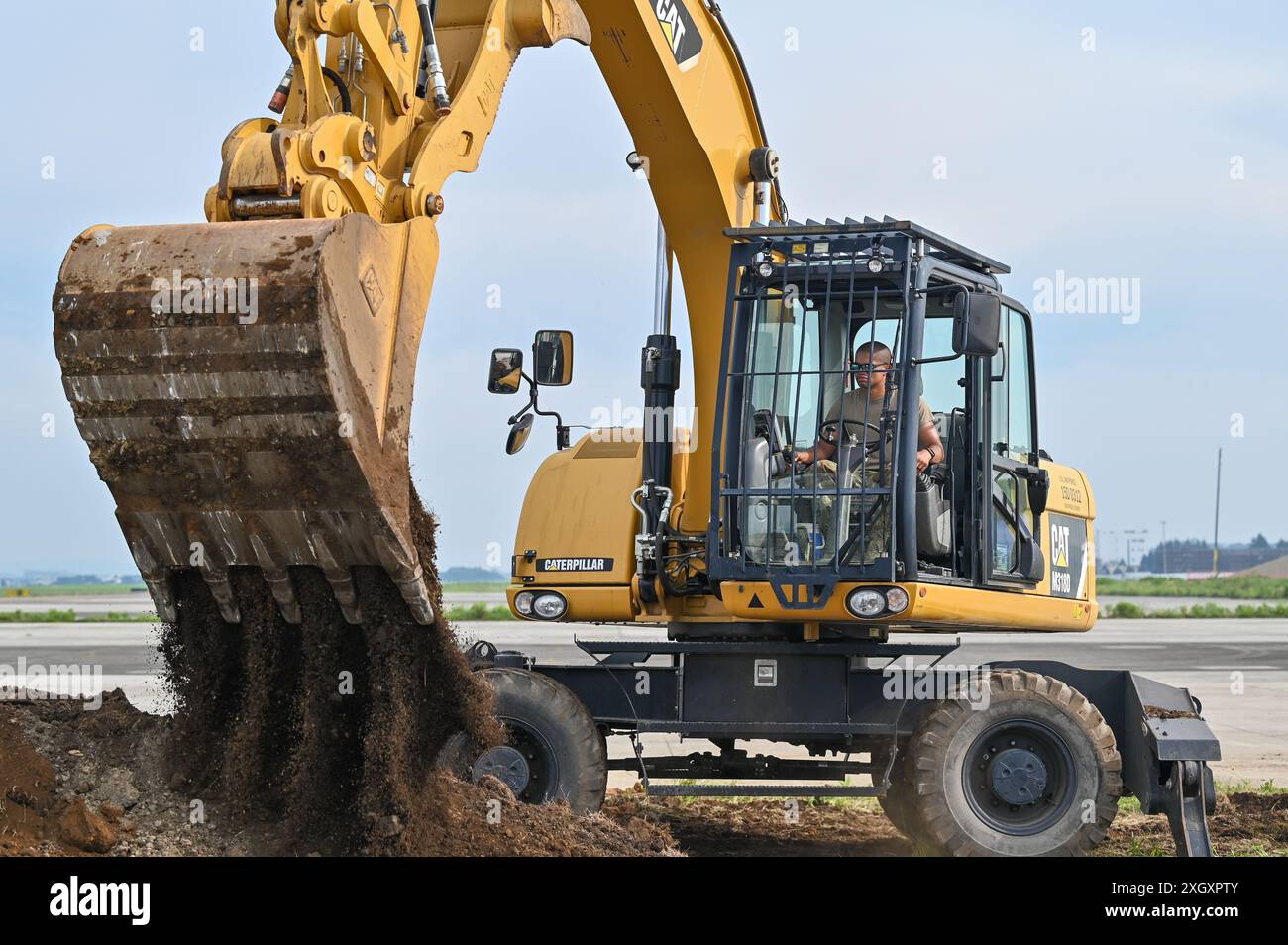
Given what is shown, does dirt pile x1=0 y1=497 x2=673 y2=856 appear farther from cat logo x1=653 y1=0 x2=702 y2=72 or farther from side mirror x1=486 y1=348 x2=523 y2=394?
cat logo x1=653 y1=0 x2=702 y2=72

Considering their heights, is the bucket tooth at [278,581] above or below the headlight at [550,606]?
above

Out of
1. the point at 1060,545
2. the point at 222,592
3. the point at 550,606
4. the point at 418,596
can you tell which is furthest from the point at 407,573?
the point at 1060,545

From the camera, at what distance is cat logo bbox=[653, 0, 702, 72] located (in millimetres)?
8586

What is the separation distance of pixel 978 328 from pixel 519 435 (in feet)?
9.00

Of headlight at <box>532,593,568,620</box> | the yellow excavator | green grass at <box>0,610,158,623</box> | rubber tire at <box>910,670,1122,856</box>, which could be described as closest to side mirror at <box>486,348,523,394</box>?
the yellow excavator

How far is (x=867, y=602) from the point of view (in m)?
8.02

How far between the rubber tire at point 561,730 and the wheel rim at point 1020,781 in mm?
2085

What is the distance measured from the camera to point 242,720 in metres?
7.07

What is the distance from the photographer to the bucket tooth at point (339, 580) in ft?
21.1

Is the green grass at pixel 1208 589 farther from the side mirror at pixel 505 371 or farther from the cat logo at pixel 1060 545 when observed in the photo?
the side mirror at pixel 505 371

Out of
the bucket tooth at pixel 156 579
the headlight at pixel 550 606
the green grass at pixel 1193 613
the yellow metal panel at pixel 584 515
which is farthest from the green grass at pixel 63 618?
the bucket tooth at pixel 156 579

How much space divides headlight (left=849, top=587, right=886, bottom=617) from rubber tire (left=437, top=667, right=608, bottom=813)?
70.9 inches

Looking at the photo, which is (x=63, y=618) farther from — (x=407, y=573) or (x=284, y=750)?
(x=407, y=573)

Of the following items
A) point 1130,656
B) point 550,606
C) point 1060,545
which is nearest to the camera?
point 550,606
